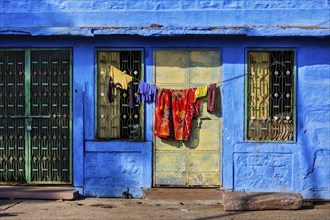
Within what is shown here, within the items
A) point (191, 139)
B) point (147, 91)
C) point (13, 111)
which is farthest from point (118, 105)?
point (13, 111)

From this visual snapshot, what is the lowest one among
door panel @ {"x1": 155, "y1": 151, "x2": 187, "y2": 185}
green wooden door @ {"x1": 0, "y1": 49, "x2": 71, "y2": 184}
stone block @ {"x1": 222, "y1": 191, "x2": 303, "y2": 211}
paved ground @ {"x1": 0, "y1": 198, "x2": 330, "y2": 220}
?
paved ground @ {"x1": 0, "y1": 198, "x2": 330, "y2": 220}

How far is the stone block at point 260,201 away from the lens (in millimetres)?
8445

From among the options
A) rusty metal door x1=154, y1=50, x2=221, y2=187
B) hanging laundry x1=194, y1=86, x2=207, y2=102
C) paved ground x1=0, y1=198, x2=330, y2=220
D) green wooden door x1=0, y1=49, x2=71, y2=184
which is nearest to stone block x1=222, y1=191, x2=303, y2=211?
paved ground x1=0, y1=198, x2=330, y2=220

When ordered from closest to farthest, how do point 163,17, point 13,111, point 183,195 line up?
point 183,195, point 163,17, point 13,111

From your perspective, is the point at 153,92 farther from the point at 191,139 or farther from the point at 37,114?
the point at 37,114

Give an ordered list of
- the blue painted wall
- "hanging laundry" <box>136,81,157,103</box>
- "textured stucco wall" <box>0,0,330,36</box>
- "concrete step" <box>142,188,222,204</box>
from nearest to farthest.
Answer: "concrete step" <box>142,188,222,204</box> → "textured stucco wall" <box>0,0,330,36</box> → the blue painted wall → "hanging laundry" <box>136,81,157,103</box>

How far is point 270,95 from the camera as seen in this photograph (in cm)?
935

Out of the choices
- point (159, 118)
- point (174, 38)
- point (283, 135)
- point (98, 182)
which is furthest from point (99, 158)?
point (283, 135)

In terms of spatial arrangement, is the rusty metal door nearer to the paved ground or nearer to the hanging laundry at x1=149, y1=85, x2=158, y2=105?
the hanging laundry at x1=149, y1=85, x2=158, y2=105

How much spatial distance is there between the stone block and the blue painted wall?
710 mm

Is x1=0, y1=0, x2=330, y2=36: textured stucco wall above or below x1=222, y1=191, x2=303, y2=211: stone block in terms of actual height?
above

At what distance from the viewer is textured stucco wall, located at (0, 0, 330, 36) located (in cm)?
907

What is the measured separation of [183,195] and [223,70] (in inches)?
83.5

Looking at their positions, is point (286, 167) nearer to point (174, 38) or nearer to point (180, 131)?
point (180, 131)
